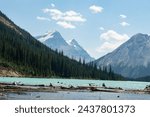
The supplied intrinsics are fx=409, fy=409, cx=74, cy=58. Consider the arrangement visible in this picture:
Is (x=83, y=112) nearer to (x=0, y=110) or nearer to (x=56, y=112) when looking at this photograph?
(x=56, y=112)

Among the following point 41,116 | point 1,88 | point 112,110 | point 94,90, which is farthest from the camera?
point 94,90

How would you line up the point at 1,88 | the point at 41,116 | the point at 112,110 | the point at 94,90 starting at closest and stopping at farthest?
the point at 41,116
the point at 112,110
the point at 1,88
the point at 94,90

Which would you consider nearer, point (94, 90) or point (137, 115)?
point (137, 115)

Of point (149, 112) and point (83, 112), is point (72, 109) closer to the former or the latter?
point (83, 112)

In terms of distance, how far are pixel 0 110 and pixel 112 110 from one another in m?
11.9

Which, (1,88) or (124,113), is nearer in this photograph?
(124,113)

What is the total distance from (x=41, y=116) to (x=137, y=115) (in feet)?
32.2

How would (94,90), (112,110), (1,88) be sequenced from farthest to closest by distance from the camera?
(94,90) < (1,88) < (112,110)

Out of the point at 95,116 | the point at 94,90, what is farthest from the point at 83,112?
the point at 94,90

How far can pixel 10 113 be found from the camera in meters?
41.8

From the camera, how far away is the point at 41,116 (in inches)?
1554

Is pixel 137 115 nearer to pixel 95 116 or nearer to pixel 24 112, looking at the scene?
pixel 95 116

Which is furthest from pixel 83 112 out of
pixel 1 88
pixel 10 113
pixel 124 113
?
pixel 1 88

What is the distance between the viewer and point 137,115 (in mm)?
41625
